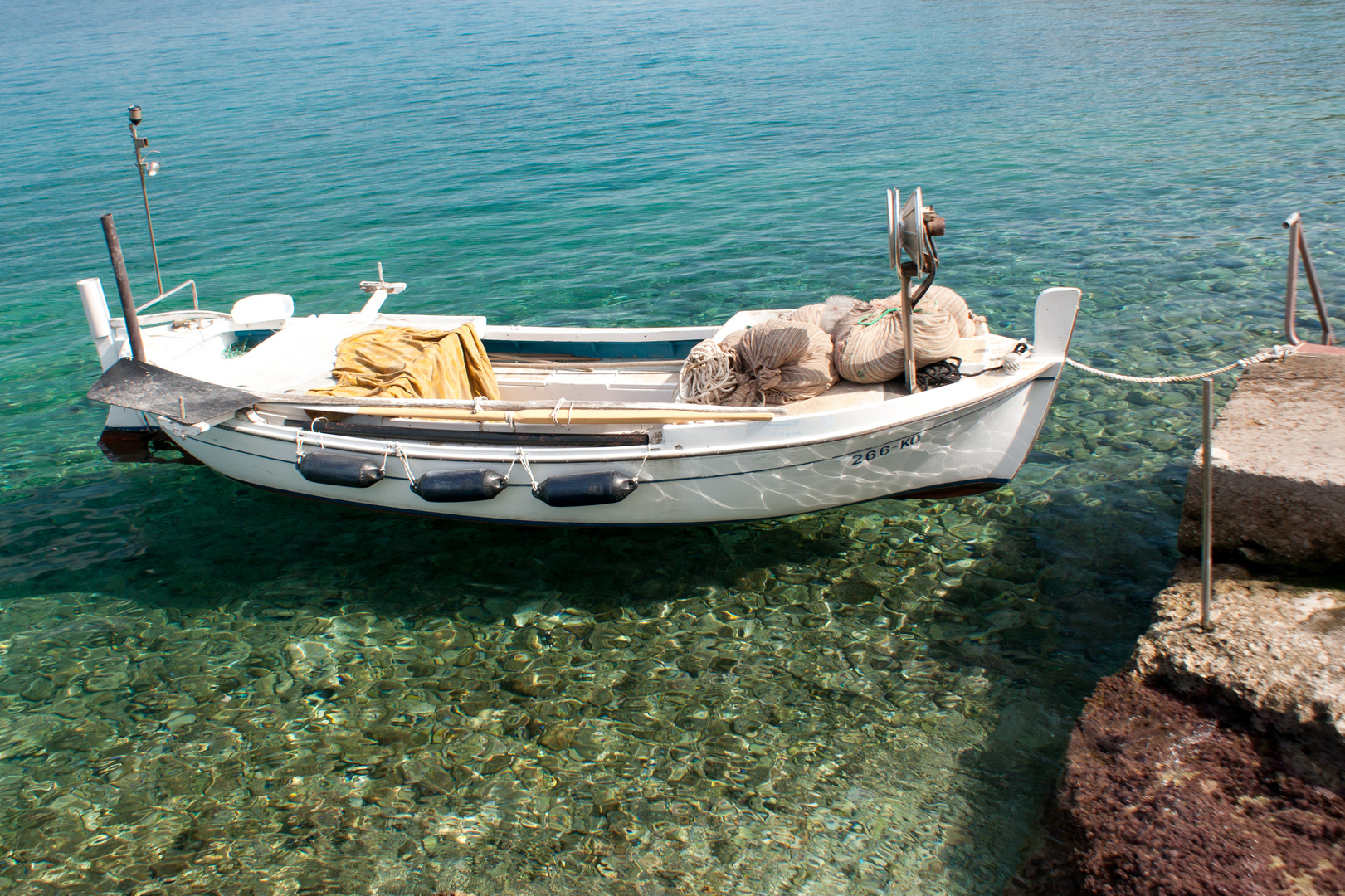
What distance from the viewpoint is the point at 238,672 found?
6.14 metres

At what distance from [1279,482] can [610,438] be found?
414cm

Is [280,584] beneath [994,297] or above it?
beneath

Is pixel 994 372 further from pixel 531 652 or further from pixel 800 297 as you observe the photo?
pixel 800 297

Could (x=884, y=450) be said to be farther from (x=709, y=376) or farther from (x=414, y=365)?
(x=414, y=365)

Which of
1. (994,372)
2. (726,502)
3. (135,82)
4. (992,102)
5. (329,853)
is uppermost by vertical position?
(135,82)

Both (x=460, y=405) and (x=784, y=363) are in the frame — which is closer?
(x=784, y=363)

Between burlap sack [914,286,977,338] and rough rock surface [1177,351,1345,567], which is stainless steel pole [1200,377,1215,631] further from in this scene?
burlap sack [914,286,977,338]

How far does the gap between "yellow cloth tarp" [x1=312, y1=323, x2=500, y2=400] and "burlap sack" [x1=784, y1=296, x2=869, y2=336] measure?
2.80 metres

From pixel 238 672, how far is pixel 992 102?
2213 centimetres

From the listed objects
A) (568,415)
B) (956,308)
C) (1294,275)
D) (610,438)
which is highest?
(1294,275)

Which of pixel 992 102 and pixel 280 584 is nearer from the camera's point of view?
pixel 280 584

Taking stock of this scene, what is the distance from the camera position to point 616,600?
6613 millimetres

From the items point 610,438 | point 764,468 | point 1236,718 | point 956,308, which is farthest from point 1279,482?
point 610,438

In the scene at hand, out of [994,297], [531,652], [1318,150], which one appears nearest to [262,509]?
[531,652]
